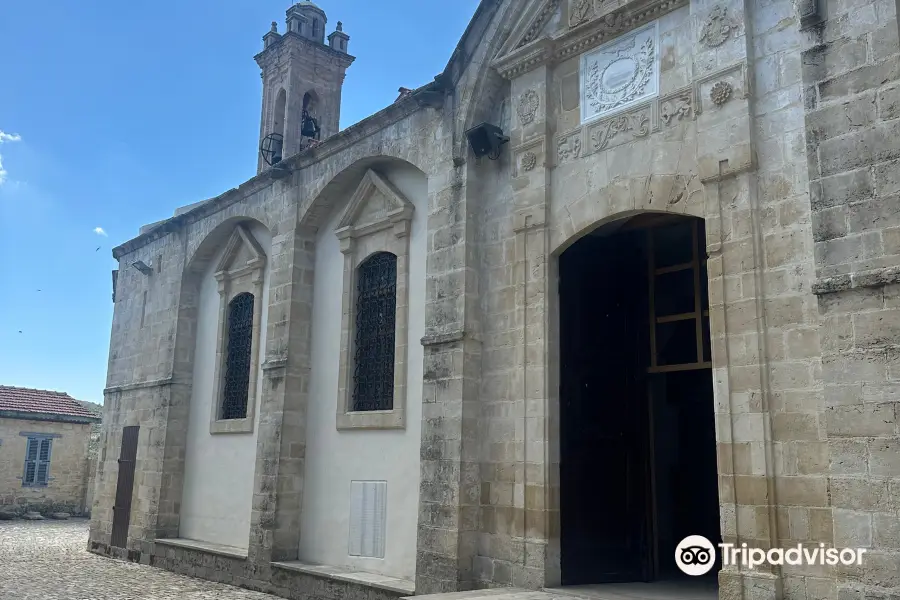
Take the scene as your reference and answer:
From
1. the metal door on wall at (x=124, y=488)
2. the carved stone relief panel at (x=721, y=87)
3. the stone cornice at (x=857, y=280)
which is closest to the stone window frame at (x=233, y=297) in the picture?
the metal door on wall at (x=124, y=488)

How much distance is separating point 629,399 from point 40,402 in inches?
837

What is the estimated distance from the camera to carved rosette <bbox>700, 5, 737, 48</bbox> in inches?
251

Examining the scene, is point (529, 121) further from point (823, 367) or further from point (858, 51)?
point (823, 367)

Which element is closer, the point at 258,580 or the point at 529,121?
the point at 529,121

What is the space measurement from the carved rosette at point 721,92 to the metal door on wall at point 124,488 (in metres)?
11.6

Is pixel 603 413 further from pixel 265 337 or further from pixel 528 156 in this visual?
pixel 265 337

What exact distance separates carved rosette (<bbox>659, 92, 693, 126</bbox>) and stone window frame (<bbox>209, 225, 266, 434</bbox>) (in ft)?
23.6

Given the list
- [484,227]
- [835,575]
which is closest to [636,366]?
[484,227]

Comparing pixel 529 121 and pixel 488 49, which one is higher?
pixel 488 49

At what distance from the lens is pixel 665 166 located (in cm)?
672

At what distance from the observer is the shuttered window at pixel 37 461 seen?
22.1 metres

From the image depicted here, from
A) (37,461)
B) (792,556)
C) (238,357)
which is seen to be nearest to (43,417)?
(37,461)

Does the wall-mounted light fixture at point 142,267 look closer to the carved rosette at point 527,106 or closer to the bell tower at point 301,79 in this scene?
the bell tower at point 301,79

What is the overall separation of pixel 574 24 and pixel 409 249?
3287mm
